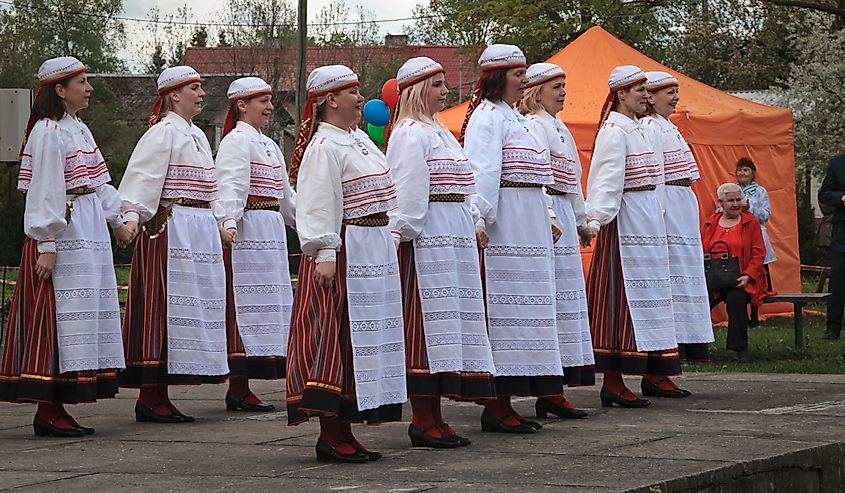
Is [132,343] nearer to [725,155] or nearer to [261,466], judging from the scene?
[261,466]

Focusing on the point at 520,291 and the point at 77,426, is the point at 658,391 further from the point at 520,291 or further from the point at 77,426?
the point at 77,426

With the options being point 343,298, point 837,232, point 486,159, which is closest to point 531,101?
point 486,159

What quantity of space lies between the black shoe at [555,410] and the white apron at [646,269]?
0.86m

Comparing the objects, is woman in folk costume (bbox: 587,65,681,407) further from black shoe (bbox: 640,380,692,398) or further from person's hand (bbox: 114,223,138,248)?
person's hand (bbox: 114,223,138,248)

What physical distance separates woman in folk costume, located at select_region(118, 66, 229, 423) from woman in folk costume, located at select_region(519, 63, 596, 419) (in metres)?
1.93

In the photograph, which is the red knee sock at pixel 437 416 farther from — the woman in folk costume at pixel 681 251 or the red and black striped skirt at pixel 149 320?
the woman in folk costume at pixel 681 251

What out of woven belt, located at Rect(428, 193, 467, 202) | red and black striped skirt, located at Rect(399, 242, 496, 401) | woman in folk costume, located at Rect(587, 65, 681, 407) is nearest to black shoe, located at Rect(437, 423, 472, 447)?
red and black striped skirt, located at Rect(399, 242, 496, 401)

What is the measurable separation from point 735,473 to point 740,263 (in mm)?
6232

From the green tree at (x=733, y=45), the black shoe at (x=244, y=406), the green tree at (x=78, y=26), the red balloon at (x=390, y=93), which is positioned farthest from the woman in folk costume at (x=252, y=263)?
the green tree at (x=78, y=26)

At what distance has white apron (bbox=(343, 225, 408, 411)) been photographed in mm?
6719

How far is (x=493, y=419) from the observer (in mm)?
7887

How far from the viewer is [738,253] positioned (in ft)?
41.1

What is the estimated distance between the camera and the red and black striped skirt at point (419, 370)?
7.29 meters

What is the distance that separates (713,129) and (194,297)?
29.1ft
